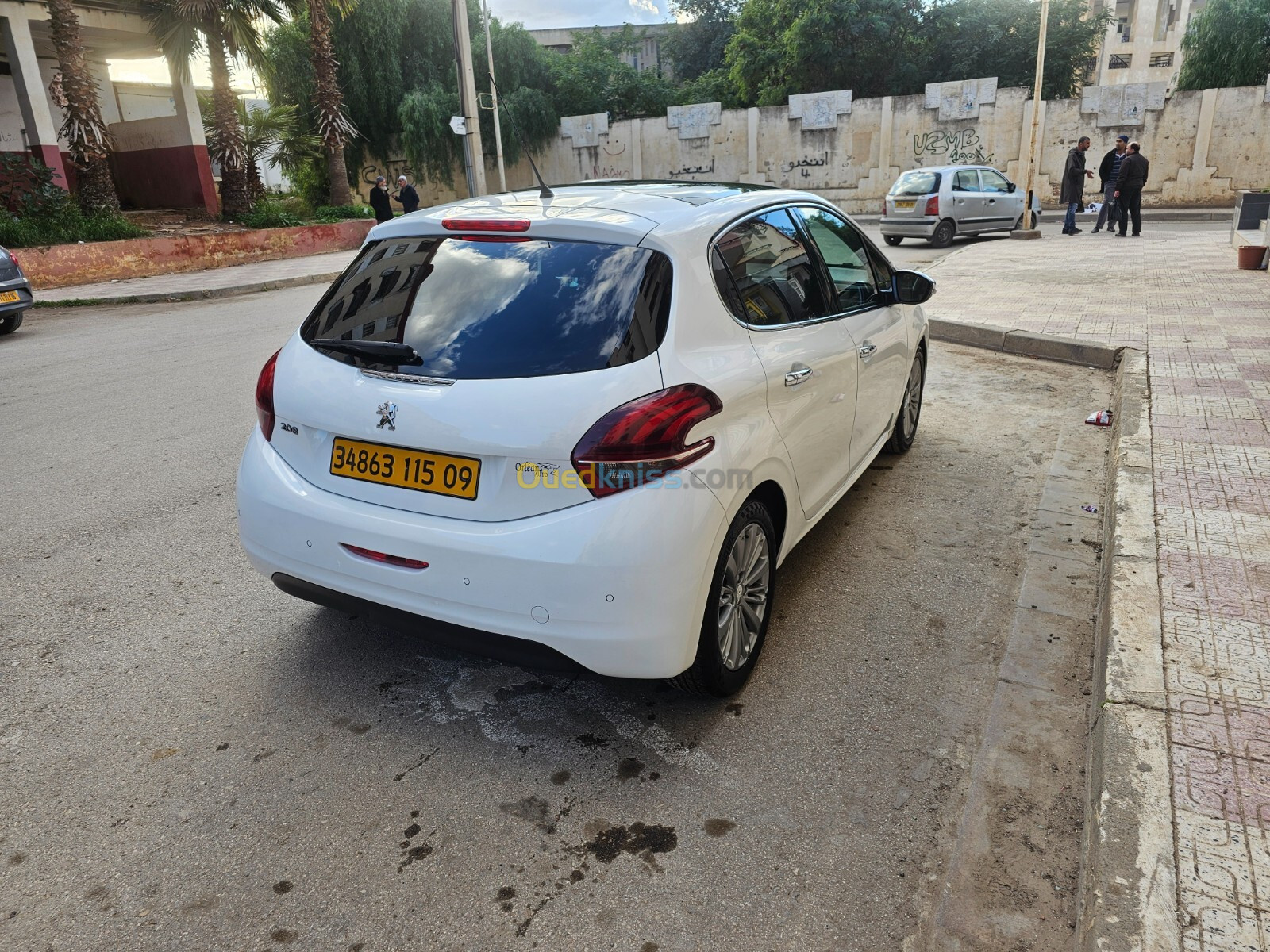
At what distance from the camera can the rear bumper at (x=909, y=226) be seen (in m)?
18.3

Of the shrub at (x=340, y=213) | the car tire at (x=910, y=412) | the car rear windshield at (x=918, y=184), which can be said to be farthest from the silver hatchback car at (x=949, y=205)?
the car tire at (x=910, y=412)

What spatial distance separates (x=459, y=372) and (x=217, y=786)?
55.6 inches

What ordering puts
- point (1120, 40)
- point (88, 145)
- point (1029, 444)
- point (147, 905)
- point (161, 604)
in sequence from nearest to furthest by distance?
point (147, 905), point (161, 604), point (1029, 444), point (88, 145), point (1120, 40)

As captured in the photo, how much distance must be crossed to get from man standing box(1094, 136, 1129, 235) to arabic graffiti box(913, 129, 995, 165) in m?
10.9

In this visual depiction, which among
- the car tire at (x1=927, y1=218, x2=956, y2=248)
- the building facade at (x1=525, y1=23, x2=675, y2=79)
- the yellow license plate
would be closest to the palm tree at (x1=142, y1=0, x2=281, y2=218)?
the car tire at (x1=927, y1=218, x2=956, y2=248)

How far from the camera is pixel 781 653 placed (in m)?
3.33

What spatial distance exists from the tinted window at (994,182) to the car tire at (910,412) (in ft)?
51.1

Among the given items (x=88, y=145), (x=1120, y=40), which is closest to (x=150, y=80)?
(x=88, y=145)

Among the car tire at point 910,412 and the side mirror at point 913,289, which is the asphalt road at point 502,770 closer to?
the car tire at point 910,412

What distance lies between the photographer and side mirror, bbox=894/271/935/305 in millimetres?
4367

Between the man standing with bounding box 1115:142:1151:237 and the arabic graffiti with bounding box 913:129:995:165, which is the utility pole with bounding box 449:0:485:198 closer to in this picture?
the man standing with bounding box 1115:142:1151:237

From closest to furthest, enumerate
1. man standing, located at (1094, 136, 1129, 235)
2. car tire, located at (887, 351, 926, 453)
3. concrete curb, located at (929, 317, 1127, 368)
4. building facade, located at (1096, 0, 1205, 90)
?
car tire, located at (887, 351, 926, 453)
concrete curb, located at (929, 317, 1127, 368)
man standing, located at (1094, 136, 1129, 235)
building facade, located at (1096, 0, 1205, 90)

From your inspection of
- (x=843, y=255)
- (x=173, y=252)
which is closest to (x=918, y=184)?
(x=173, y=252)

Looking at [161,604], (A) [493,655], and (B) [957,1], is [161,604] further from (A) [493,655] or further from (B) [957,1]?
(B) [957,1]
